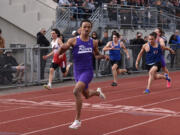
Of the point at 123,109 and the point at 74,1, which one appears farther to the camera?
the point at 74,1

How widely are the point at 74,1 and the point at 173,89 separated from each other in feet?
33.3

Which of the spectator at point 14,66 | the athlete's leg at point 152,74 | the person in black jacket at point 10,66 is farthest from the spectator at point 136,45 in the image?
the athlete's leg at point 152,74

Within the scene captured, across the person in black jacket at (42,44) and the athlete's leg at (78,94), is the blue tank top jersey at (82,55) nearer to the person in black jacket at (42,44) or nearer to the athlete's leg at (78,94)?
the athlete's leg at (78,94)

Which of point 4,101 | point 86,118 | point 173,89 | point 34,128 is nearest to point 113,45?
point 173,89

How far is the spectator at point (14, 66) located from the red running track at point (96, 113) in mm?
1402

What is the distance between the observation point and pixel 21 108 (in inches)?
437

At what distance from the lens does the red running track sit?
27.0ft

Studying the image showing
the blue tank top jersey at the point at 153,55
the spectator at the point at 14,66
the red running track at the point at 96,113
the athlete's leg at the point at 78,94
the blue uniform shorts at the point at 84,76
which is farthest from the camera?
the spectator at the point at 14,66

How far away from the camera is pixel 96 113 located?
33.2 ft

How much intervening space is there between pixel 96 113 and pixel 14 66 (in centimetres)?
630

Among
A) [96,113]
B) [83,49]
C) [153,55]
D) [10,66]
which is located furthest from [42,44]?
[83,49]

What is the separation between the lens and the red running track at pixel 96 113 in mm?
8234

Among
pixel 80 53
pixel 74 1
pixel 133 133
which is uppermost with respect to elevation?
pixel 74 1

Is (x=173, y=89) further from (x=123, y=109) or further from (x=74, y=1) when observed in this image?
(x=74, y=1)
